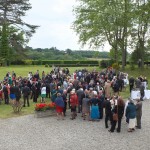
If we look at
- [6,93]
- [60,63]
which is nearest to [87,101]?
[6,93]

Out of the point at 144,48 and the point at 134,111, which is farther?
the point at 144,48

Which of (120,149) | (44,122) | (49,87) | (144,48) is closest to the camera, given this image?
(120,149)

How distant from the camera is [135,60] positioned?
175 feet

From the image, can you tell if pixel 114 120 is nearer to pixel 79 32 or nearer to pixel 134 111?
pixel 134 111

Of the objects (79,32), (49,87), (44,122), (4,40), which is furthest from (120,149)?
(4,40)

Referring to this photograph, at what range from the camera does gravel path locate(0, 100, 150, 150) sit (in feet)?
47.1

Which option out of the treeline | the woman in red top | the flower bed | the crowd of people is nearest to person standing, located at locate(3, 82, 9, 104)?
the crowd of people

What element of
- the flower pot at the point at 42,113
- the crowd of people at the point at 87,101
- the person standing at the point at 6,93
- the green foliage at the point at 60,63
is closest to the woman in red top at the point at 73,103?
the crowd of people at the point at 87,101

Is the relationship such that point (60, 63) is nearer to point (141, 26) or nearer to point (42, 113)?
point (141, 26)

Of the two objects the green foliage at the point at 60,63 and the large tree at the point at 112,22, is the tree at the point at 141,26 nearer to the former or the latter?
the large tree at the point at 112,22

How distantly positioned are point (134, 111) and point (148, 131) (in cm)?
128

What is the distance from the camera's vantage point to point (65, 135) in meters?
16.0

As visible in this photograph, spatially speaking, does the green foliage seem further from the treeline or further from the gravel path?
the gravel path

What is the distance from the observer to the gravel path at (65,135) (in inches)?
566
